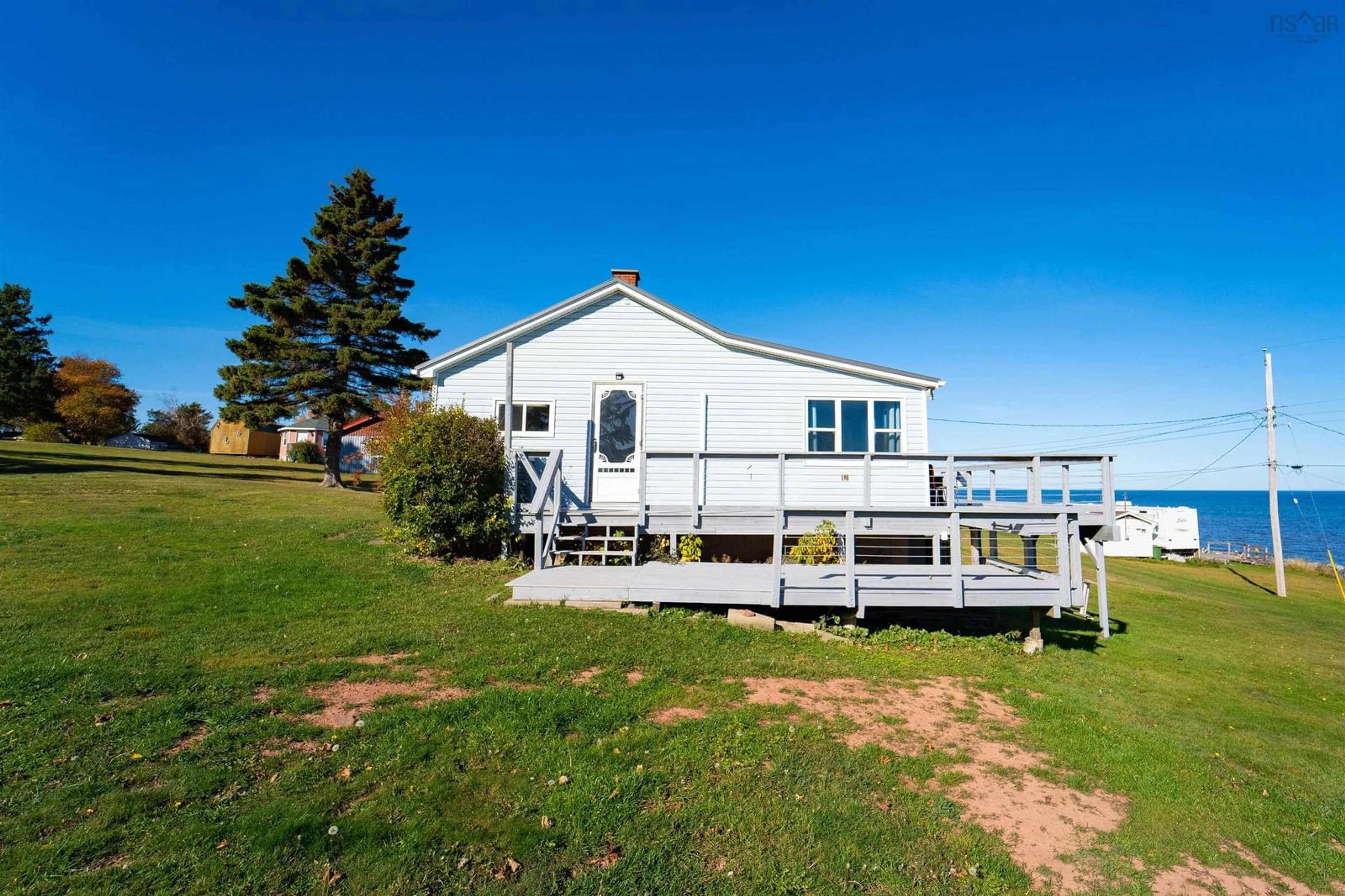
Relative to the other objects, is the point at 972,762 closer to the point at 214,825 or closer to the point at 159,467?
the point at 214,825

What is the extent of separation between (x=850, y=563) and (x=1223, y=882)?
4566 millimetres

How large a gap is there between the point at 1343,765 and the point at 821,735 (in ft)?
15.9

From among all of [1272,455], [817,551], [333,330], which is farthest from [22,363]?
[1272,455]

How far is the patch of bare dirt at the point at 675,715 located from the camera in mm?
5035

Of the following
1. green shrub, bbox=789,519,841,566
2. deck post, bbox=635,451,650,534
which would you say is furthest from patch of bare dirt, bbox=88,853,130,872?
green shrub, bbox=789,519,841,566

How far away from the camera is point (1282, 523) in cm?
11294

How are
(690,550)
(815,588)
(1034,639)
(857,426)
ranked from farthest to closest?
(857,426) < (690,550) < (1034,639) < (815,588)

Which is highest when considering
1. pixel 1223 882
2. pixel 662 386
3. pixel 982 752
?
pixel 662 386

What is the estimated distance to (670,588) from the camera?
27.3 ft

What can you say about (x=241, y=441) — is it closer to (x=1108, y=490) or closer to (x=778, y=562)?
(x=778, y=562)

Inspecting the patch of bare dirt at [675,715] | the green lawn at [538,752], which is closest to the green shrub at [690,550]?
the green lawn at [538,752]

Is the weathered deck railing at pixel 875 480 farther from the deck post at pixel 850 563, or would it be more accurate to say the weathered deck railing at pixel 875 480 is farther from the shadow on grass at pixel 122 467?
the shadow on grass at pixel 122 467

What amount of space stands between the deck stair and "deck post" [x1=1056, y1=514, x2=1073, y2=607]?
6.29 m

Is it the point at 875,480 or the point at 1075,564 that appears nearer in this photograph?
the point at 1075,564
